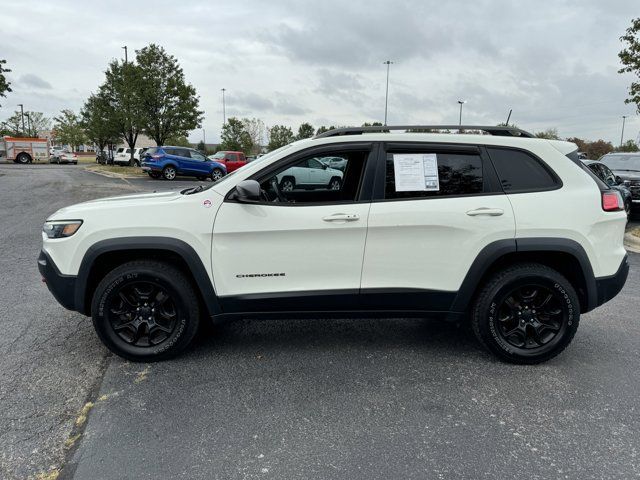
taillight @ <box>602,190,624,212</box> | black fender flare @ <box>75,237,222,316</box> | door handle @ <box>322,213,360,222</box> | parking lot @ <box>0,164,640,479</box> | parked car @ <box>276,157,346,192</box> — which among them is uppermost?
parked car @ <box>276,157,346,192</box>

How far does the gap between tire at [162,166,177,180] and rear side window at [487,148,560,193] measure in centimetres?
2231

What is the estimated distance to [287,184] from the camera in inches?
173

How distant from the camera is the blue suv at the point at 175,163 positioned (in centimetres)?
2358

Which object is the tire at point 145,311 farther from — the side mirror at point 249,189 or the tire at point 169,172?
the tire at point 169,172

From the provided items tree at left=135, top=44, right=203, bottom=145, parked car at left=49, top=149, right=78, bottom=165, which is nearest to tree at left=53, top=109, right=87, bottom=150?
parked car at left=49, top=149, right=78, bottom=165

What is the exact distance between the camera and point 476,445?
8.83 feet

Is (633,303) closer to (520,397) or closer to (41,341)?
(520,397)

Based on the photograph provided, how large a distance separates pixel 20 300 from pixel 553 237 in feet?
17.2

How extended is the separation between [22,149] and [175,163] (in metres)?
28.6

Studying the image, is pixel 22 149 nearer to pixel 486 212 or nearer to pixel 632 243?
pixel 632 243

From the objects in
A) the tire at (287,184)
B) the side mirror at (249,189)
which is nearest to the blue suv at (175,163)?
the tire at (287,184)

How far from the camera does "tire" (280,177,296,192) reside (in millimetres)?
4256

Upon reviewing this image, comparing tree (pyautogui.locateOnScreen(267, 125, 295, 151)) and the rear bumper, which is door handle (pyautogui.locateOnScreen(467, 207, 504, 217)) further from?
tree (pyautogui.locateOnScreen(267, 125, 295, 151))

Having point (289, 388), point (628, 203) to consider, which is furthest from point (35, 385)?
point (628, 203)
